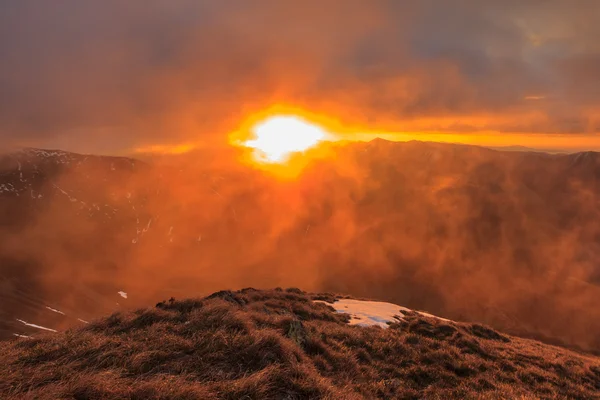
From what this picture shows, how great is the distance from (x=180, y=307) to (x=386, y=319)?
538 inches

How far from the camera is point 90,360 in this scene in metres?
7.54

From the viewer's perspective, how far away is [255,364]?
7402 mm

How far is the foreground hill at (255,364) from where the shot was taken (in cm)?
604

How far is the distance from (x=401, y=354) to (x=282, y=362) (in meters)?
7.57

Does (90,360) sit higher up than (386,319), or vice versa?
(90,360)

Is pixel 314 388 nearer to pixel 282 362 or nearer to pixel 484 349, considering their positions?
pixel 282 362

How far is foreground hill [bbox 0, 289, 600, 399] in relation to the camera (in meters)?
6.04

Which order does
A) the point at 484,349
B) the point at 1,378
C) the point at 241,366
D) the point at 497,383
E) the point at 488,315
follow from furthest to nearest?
the point at 488,315 → the point at 484,349 → the point at 497,383 → the point at 241,366 → the point at 1,378

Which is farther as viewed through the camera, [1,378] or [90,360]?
[90,360]

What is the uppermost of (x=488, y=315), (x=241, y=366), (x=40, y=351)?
(x=241, y=366)


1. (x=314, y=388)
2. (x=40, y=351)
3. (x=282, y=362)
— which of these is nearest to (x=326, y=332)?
(x=282, y=362)

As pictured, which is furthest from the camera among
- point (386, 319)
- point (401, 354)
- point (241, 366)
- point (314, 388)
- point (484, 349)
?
point (386, 319)

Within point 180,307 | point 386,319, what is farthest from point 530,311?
point 180,307

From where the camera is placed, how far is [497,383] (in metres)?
11.3
